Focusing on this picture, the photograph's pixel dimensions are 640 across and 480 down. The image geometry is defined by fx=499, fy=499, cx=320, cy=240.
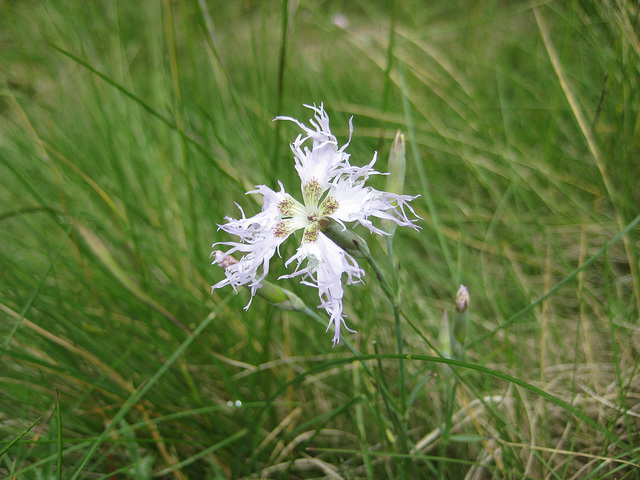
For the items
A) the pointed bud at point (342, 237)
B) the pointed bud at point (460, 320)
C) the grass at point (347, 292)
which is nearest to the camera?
the pointed bud at point (342, 237)

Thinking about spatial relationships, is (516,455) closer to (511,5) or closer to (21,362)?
(21,362)

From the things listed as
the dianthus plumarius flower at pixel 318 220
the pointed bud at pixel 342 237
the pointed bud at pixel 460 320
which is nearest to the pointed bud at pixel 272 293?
the dianthus plumarius flower at pixel 318 220

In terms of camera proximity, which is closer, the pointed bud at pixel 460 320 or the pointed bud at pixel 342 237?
the pointed bud at pixel 342 237

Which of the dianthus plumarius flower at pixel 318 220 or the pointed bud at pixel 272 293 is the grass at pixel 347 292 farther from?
the dianthus plumarius flower at pixel 318 220

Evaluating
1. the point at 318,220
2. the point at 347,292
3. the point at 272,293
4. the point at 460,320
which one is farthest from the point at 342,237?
the point at 347,292

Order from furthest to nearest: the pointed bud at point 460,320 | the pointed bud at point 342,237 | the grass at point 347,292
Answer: the grass at point 347,292, the pointed bud at point 460,320, the pointed bud at point 342,237

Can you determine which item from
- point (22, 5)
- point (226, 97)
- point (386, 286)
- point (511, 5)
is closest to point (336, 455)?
point (386, 286)

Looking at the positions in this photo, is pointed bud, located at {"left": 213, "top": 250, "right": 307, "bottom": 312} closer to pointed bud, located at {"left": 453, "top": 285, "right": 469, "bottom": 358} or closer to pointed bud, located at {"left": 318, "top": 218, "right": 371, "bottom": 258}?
pointed bud, located at {"left": 318, "top": 218, "right": 371, "bottom": 258}

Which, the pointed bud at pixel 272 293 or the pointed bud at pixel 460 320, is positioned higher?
the pointed bud at pixel 272 293

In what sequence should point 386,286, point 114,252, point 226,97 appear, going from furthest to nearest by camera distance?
point 226,97, point 114,252, point 386,286
